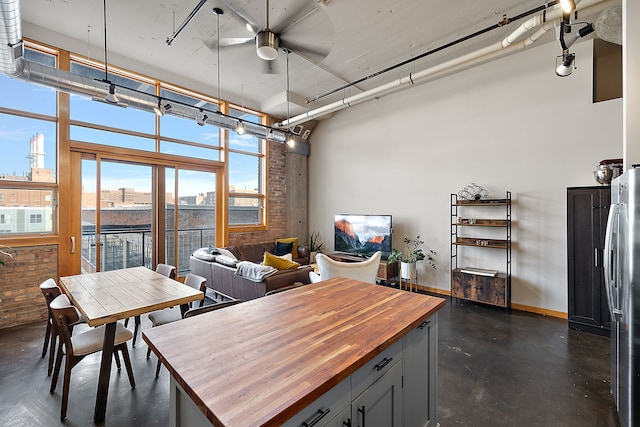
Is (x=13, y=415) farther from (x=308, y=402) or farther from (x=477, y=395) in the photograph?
(x=477, y=395)

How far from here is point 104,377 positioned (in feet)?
6.68

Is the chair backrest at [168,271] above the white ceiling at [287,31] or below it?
below

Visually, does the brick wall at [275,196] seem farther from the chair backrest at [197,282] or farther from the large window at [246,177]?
the chair backrest at [197,282]

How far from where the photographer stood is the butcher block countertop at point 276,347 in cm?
89

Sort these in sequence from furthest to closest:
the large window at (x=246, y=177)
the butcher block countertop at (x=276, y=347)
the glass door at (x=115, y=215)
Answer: the large window at (x=246, y=177) < the glass door at (x=115, y=215) < the butcher block countertop at (x=276, y=347)

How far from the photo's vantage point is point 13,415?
2.06 meters

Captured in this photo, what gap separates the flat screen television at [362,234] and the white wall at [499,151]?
12.3 inches

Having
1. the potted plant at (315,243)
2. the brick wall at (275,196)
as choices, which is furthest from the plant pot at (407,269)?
the brick wall at (275,196)

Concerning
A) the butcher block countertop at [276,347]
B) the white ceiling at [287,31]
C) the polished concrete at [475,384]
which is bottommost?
the polished concrete at [475,384]

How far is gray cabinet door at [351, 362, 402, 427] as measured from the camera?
1.18m

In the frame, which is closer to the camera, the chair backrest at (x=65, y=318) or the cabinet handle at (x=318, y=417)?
the cabinet handle at (x=318, y=417)

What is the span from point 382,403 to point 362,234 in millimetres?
4580

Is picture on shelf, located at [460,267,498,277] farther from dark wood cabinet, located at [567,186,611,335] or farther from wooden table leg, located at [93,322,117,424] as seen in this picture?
wooden table leg, located at [93,322,117,424]

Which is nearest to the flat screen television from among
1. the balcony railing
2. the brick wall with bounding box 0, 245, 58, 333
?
the balcony railing
